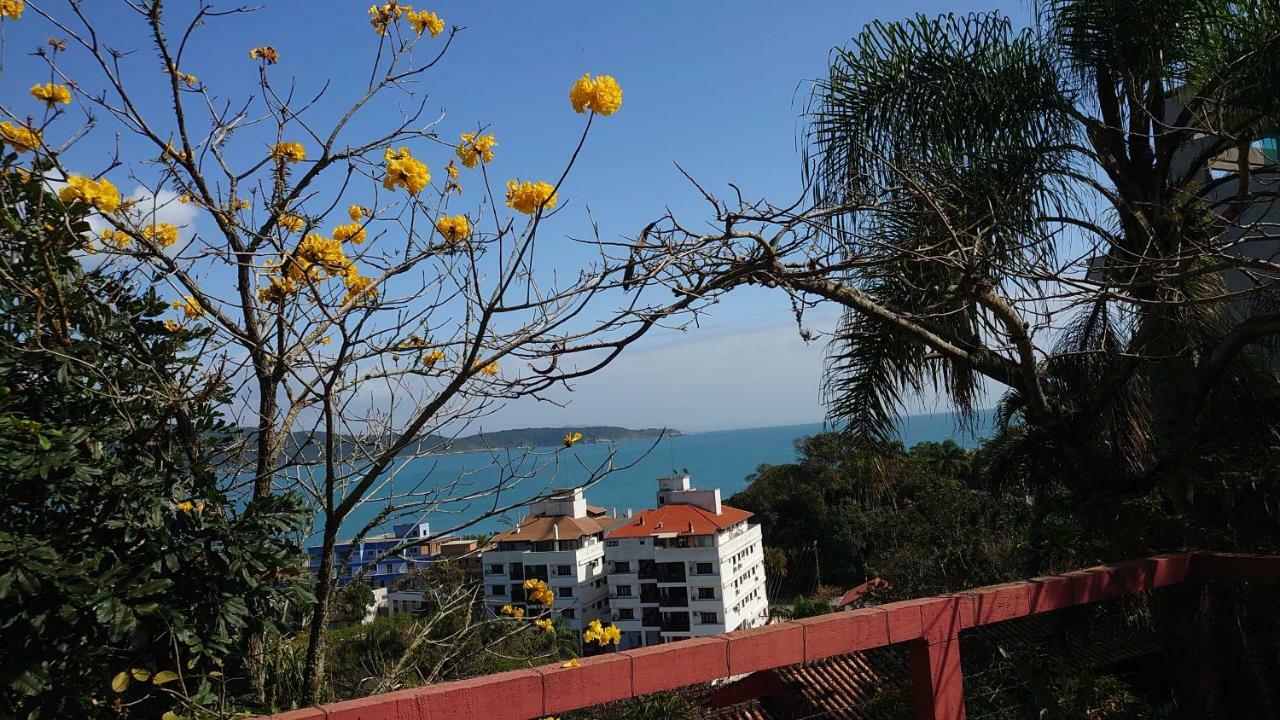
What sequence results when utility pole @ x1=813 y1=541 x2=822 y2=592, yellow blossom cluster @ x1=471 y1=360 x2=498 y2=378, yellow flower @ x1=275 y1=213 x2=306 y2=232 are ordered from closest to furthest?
yellow blossom cluster @ x1=471 y1=360 x2=498 y2=378
yellow flower @ x1=275 y1=213 x2=306 y2=232
utility pole @ x1=813 y1=541 x2=822 y2=592

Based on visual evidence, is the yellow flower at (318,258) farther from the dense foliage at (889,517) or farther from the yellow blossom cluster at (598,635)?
the dense foliage at (889,517)

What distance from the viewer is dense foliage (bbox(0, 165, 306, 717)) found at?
1577 mm

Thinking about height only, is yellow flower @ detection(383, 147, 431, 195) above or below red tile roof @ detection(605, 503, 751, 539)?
above

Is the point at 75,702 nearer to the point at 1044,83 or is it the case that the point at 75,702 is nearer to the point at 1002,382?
the point at 1002,382

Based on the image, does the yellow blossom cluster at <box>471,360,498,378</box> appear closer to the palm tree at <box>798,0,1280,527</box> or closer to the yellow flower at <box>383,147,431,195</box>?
the yellow flower at <box>383,147,431,195</box>

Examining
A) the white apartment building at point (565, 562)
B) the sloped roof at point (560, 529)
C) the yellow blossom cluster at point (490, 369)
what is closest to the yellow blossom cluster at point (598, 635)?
the yellow blossom cluster at point (490, 369)

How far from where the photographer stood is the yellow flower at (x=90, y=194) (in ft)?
5.93

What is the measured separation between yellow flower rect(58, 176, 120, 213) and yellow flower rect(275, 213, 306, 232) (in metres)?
0.60

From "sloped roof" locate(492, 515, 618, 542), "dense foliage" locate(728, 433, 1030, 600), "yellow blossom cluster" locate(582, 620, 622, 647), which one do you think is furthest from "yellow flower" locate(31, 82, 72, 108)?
"sloped roof" locate(492, 515, 618, 542)

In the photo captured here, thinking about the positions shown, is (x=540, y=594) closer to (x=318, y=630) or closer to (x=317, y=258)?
(x=318, y=630)

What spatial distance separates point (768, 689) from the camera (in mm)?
3213

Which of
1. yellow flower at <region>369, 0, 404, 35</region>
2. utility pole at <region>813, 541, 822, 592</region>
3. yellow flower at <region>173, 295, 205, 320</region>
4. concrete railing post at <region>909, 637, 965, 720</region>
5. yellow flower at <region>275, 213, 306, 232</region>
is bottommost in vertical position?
utility pole at <region>813, 541, 822, 592</region>

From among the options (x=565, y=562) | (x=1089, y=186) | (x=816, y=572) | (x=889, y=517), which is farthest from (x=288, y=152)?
(x=565, y=562)

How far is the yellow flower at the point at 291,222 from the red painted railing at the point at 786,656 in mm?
1537
